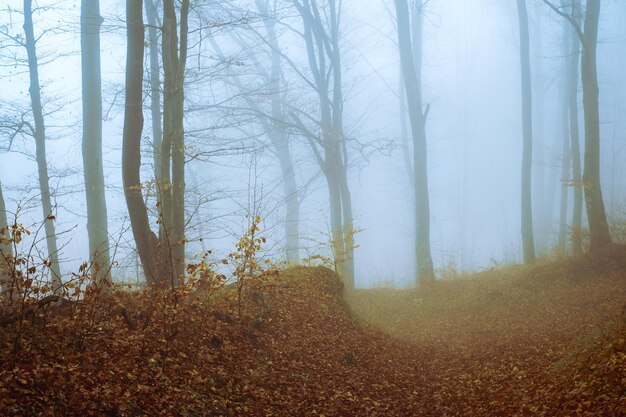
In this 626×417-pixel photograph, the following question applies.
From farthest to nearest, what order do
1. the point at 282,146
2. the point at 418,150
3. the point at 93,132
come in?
the point at 282,146, the point at 418,150, the point at 93,132

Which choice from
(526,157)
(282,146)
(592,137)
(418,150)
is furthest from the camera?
(282,146)

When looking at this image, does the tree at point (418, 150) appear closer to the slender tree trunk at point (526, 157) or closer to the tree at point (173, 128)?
the slender tree trunk at point (526, 157)

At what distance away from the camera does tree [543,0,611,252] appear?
476 inches

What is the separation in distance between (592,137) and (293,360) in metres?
10.2

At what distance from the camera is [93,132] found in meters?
11.9

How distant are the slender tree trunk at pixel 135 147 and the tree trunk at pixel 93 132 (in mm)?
3538

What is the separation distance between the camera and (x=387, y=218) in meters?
Answer: 56.5

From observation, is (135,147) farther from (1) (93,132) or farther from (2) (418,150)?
(2) (418,150)

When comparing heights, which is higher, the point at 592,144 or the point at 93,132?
the point at 93,132

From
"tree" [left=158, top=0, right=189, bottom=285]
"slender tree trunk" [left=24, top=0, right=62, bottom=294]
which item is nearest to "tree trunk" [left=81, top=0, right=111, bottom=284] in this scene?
"slender tree trunk" [left=24, top=0, right=62, bottom=294]

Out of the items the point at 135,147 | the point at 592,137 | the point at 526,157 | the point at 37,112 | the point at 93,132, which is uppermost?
the point at 37,112

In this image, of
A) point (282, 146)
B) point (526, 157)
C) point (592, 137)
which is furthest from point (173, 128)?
point (282, 146)

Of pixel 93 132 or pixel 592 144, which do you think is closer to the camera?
pixel 93 132

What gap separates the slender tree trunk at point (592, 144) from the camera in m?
12.1
